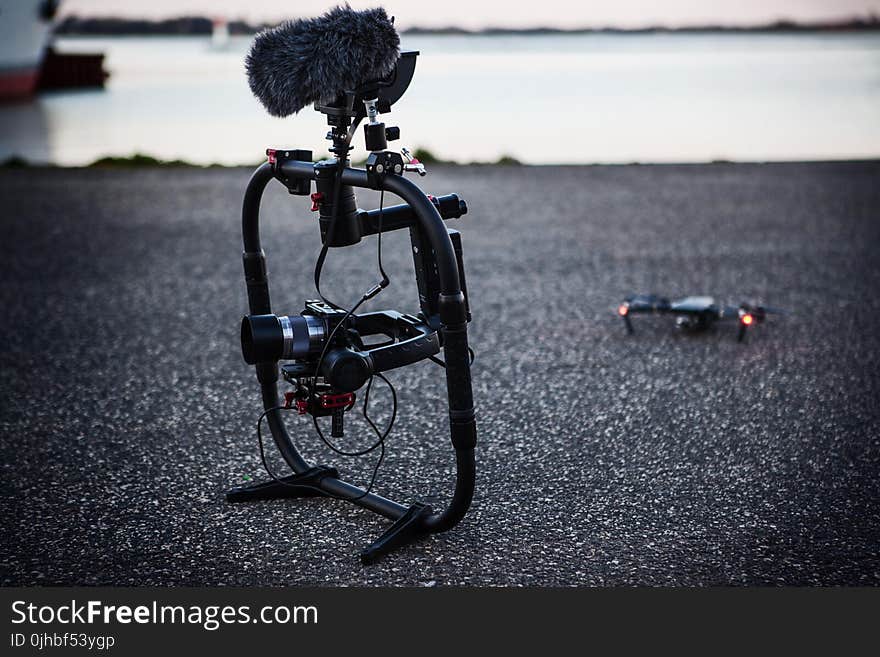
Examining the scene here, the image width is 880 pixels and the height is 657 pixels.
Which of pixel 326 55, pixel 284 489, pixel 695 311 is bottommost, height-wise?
pixel 284 489

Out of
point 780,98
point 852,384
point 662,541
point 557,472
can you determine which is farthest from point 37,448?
point 780,98

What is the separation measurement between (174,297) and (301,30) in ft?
12.4

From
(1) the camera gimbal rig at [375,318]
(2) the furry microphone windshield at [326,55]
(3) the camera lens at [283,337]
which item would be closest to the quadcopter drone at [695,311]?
(1) the camera gimbal rig at [375,318]

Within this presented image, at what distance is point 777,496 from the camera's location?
332cm

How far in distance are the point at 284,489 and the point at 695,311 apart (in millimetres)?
2700

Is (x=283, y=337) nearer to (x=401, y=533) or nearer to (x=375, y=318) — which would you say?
(x=375, y=318)

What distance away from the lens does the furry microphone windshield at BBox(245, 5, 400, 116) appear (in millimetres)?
2576

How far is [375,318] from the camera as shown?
295 centimetres

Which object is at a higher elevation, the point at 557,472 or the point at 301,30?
the point at 301,30

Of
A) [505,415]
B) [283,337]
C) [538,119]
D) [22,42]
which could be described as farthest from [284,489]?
[22,42]

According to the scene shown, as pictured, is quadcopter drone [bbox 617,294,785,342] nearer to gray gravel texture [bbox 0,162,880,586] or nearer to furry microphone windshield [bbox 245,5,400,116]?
gray gravel texture [bbox 0,162,880,586]

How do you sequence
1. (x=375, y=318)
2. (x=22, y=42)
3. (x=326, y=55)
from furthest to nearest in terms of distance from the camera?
(x=22, y=42)
(x=375, y=318)
(x=326, y=55)

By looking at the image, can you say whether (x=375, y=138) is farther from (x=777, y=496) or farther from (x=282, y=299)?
(x=282, y=299)

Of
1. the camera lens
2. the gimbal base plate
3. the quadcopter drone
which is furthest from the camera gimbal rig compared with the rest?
the quadcopter drone
